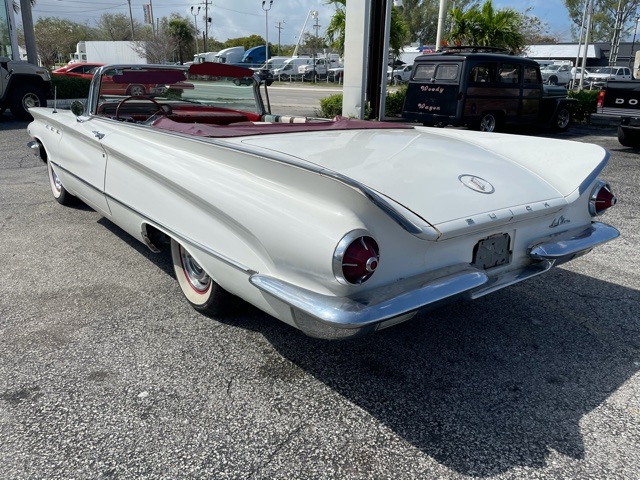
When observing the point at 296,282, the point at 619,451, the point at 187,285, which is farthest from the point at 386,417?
the point at 187,285

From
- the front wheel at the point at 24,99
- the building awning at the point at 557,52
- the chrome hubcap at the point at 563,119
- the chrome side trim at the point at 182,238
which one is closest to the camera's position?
the chrome side trim at the point at 182,238

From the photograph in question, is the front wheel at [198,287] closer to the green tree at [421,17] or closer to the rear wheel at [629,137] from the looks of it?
the rear wheel at [629,137]

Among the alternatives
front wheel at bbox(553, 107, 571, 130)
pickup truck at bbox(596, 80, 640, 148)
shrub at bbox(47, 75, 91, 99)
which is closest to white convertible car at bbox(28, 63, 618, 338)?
pickup truck at bbox(596, 80, 640, 148)

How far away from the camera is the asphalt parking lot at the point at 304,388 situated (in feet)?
7.01

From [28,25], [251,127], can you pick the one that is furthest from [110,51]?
[251,127]

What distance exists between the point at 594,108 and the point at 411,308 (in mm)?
14477

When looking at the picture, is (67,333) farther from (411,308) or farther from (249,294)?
(411,308)

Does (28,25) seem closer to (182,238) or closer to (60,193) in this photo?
(60,193)

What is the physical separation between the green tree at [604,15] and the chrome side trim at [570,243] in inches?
2121

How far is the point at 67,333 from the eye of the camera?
3.07 m

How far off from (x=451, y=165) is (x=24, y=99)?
12.3m

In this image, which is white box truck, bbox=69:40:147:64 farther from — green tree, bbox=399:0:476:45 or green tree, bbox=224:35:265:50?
green tree, bbox=224:35:265:50

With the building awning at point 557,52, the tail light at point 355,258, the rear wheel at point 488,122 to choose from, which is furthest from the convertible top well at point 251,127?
the building awning at point 557,52

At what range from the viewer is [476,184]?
9.02 ft
